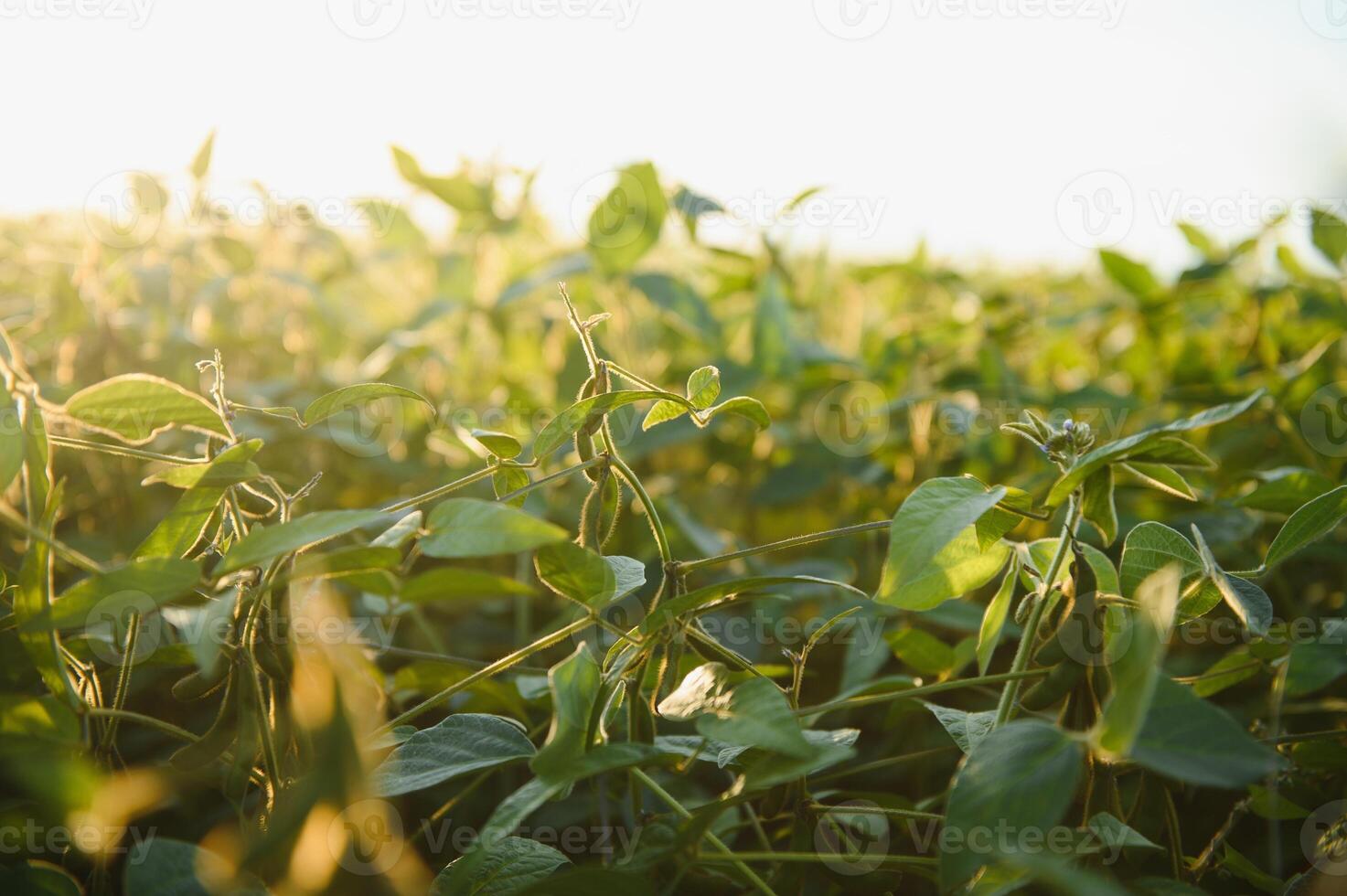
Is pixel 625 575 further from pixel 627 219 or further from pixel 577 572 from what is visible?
pixel 627 219

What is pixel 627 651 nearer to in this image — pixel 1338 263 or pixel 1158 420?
pixel 1158 420

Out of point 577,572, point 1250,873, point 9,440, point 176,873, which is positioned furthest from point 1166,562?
point 9,440

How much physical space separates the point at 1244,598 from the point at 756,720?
1.00 feet

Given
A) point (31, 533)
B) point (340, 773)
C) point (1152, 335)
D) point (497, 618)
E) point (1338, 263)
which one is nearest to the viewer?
point (340, 773)

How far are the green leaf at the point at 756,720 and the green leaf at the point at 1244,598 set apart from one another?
0.86ft

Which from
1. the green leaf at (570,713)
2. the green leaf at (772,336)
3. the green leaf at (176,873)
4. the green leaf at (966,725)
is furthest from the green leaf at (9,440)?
the green leaf at (772,336)

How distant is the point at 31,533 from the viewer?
0.48m

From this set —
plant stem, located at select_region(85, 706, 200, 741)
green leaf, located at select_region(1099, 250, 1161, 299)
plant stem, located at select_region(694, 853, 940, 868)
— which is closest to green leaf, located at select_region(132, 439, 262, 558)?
plant stem, located at select_region(85, 706, 200, 741)

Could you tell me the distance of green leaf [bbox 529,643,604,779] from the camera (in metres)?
0.45

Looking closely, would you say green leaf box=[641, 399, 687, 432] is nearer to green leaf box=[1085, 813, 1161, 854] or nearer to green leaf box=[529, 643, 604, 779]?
green leaf box=[529, 643, 604, 779]

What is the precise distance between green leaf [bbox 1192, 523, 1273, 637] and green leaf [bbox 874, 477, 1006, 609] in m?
0.14

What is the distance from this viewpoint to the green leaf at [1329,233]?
4.06 feet

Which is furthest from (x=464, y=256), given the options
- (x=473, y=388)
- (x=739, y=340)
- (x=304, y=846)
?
(x=304, y=846)

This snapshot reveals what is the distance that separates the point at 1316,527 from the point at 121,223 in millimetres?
1729
